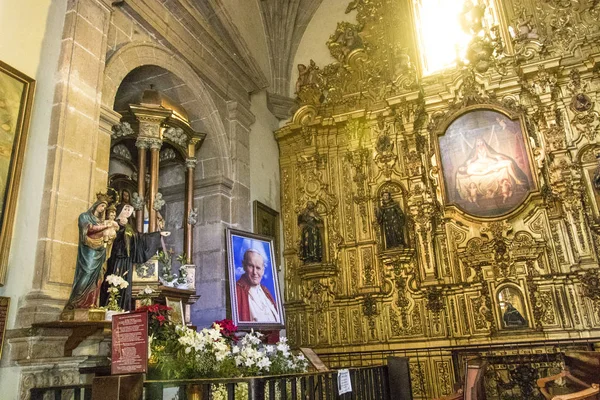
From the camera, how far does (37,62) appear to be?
569 centimetres

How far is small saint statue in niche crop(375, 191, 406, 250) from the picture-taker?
975 centimetres

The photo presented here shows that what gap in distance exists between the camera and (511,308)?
884cm

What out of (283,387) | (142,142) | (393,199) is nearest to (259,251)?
(142,142)

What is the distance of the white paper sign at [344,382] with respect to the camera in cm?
545

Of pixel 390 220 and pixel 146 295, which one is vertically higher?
pixel 390 220

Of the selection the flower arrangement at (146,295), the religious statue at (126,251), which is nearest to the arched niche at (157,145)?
the religious statue at (126,251)

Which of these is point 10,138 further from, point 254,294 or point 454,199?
point 454,199

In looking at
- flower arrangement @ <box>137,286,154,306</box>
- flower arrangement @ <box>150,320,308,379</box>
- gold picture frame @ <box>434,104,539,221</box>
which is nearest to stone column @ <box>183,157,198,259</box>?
flower arrangement @ <box>137,286,154,306</box>

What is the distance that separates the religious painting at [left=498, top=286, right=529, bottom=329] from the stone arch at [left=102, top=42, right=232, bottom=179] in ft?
18.6

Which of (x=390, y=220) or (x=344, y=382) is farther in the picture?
(x=390, y=220)

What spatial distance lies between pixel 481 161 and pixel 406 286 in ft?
9.65

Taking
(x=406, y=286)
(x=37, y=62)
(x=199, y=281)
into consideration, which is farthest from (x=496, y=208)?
(x=37, y=62)

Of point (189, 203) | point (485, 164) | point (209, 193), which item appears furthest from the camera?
point (485, 164)

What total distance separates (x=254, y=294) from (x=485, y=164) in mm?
5255
